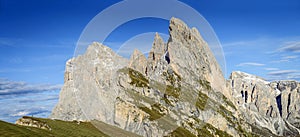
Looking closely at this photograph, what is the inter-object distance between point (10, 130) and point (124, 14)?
57.3 m

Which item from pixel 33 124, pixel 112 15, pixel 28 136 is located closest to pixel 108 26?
pixel 112 15

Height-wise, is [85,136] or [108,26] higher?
[108,26]

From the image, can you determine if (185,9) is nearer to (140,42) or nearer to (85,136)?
(140,42)

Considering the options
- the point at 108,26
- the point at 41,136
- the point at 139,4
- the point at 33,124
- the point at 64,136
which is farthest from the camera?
the point at 33,124

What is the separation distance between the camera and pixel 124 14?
3083 inches

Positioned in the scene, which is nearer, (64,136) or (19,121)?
(64,136)

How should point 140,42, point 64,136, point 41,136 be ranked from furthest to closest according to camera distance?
point 64,136
point 41,136
point 140,42

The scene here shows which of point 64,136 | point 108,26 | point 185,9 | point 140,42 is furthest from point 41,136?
point 185,9

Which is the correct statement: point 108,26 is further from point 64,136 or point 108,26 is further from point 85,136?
point 85,136

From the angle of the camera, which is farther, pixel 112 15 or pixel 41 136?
pixel 41 136

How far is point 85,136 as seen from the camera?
6048 inches

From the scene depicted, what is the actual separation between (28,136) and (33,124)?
152 feet

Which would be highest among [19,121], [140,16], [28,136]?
[140,16]

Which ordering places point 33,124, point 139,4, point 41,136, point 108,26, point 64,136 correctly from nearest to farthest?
point 108,26, point 139,4, point 41,136, point 64,136, point 33,124
